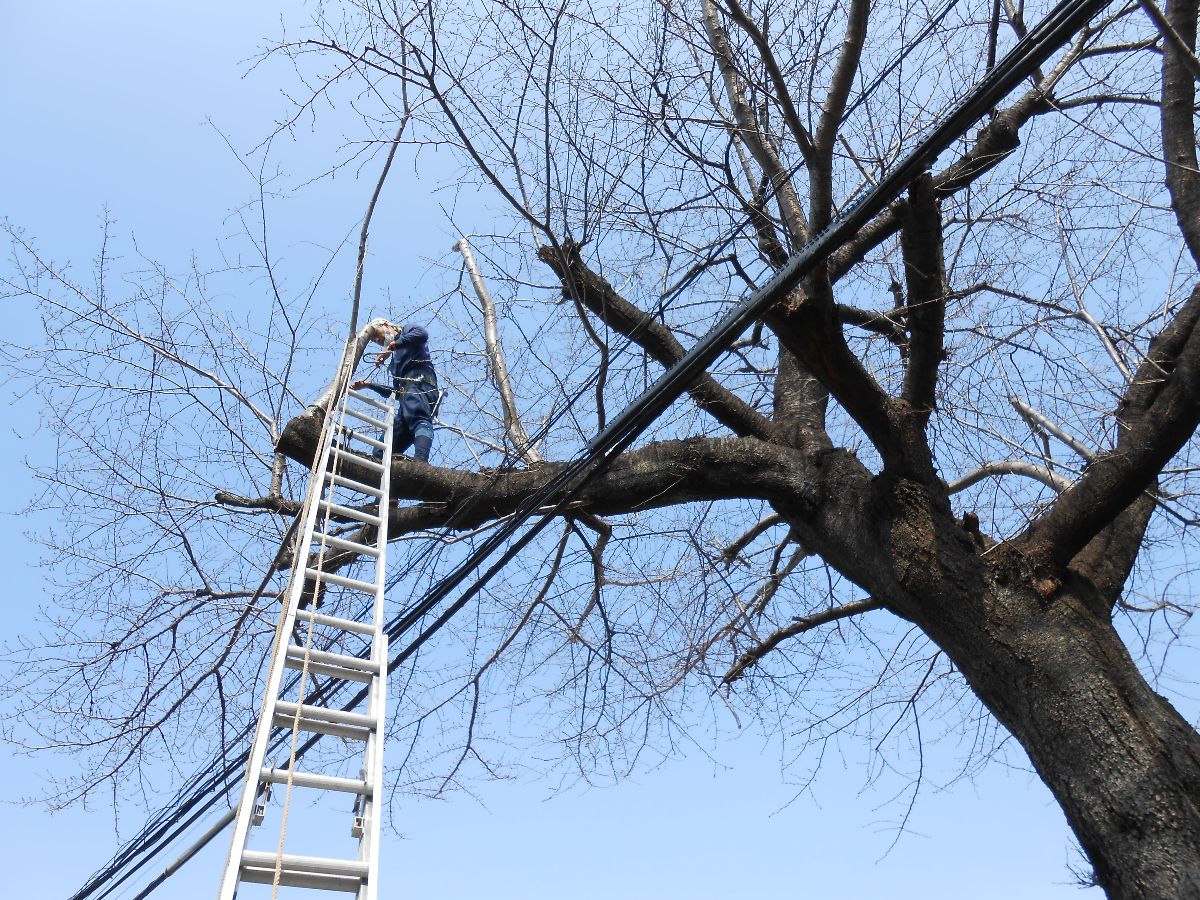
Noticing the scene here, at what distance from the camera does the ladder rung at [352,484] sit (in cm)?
485

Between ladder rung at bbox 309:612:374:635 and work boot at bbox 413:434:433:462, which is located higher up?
work boot at bbox 413:434:433:462

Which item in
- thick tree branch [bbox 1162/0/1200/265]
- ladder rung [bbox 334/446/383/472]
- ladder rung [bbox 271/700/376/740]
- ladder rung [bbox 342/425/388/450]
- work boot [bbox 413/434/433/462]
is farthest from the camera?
work boot [bbox 413/434/433/462]

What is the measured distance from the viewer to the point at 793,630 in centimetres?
571

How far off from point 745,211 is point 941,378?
130 centimetres

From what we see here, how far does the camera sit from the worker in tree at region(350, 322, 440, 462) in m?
6.43

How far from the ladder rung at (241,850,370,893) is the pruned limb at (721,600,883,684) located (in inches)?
108

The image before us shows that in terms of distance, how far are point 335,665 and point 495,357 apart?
110 inches

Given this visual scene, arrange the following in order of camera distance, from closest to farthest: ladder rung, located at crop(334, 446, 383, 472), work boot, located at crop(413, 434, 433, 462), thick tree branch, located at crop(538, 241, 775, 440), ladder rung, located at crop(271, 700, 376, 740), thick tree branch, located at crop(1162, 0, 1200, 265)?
1. ladder rung, located at crop(271, 700, 376, 740)
2. thick tree branch, located at crop(1162, 0, 1200, 265)
3. thick tree branch, located at crop(538, 241, 775, 440)
4. ladder rung, located at crop(334, 446, 383, 472)
5. work boot, located at crop(413, 434, 433, 462)

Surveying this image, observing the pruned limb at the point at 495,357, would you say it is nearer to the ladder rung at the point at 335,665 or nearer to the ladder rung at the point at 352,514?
the ladder rung at the point at 352,514

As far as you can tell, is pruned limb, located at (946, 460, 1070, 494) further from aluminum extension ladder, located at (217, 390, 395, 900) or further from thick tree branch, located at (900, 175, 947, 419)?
aluminum extension ladder, located at (217, 390, 395, 900)

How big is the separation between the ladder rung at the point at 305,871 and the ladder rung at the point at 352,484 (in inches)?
86.1

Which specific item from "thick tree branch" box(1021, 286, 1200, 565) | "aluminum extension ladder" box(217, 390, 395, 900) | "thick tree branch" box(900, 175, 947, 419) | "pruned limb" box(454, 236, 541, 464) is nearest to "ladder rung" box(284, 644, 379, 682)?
"aluminum extension ladder" box(217, 390, 395, 900)

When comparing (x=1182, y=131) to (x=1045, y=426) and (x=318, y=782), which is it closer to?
(x=1045, y=426)

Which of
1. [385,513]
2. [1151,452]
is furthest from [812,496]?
[385,513]
